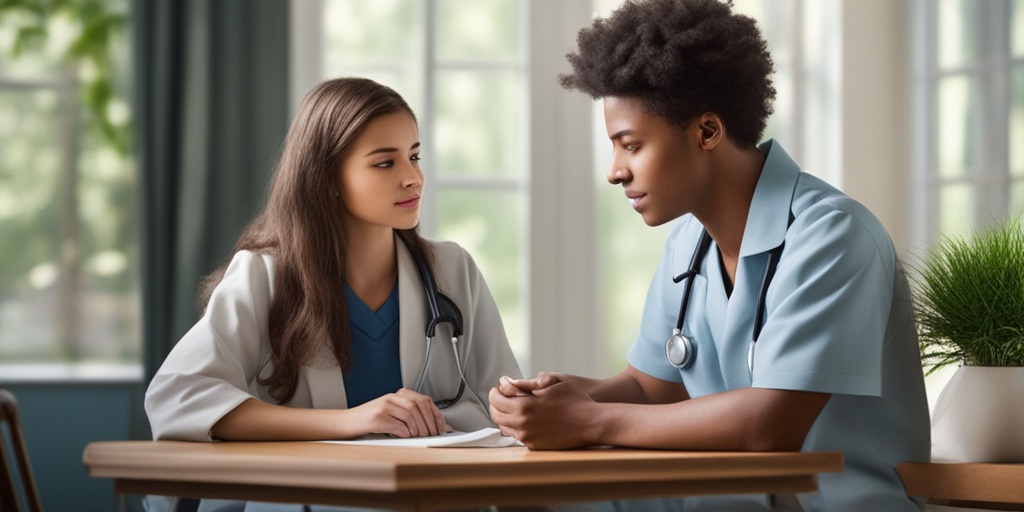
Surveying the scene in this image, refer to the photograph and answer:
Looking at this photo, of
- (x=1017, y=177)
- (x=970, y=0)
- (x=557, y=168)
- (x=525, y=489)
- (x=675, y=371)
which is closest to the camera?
(x=525, y=489)

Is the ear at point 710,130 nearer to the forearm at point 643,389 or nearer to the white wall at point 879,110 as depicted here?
the forearm at point 643,389

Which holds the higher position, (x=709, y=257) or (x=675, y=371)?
(x=709, y=257)

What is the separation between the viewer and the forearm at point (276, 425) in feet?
5.12

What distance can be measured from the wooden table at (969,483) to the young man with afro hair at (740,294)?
0.03 meters

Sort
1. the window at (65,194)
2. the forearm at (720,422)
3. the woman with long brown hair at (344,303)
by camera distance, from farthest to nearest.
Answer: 1. the window at (65,194)
2. the woman with long brown hair at (344,303)
3. the forearm at (720,422)

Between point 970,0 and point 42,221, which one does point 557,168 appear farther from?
point 42,221

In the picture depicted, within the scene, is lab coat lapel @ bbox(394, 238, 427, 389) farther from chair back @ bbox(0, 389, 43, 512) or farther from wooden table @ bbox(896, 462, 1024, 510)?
wooden table @ bbox(896, 462, 1024, 510)

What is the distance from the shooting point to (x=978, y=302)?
1.57m

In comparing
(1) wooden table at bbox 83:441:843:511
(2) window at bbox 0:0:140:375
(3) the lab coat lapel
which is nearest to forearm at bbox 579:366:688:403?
(3) the lab coat lapel

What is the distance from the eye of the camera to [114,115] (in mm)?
3699

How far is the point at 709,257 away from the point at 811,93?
2.38 meters

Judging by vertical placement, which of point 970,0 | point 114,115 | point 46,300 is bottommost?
point 46,300

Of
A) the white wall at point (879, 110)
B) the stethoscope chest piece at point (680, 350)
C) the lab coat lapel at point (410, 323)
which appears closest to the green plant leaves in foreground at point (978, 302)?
the stethoscope chest piece at point (680, 350)

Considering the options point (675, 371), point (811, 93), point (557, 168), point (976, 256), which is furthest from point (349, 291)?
point (811, 93)
